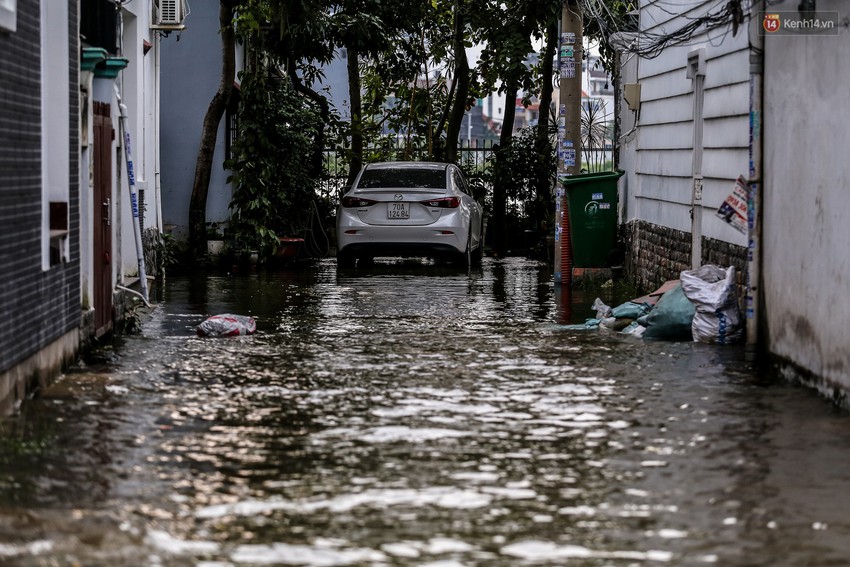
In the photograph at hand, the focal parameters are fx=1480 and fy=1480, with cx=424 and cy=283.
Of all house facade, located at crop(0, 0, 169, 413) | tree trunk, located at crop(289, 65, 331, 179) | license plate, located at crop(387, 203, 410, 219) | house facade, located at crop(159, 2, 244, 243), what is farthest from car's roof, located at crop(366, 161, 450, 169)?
house facade, located at crop(0, 0, 169, 413)

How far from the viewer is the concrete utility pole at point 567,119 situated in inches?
736

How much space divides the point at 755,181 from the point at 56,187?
5.18 meters

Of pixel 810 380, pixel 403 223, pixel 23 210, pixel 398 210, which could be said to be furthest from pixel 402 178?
pixel 23 210

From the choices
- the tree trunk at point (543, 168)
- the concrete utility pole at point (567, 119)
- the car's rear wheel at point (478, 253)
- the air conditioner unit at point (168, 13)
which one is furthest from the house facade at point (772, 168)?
the tree trunk at point (543, 168)

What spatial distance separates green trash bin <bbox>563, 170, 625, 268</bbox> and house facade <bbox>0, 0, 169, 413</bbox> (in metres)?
6.82

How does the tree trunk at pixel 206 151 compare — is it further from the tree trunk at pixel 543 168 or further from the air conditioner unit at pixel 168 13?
the tree trunk at pixel 543 168

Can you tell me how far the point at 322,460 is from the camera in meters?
7.37

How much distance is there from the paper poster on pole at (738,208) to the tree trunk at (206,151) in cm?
1138

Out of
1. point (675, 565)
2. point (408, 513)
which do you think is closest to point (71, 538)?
point (408, 513)

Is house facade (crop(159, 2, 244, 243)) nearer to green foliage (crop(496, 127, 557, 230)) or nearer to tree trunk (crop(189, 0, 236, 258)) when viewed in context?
Result: tree trunk (crop(189, 0, 236, 258))

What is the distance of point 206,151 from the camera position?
2145 centimetres

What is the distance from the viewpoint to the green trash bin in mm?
18875

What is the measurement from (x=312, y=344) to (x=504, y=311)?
339 centimetres

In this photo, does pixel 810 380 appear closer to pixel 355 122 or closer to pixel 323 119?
pixel 323 119
